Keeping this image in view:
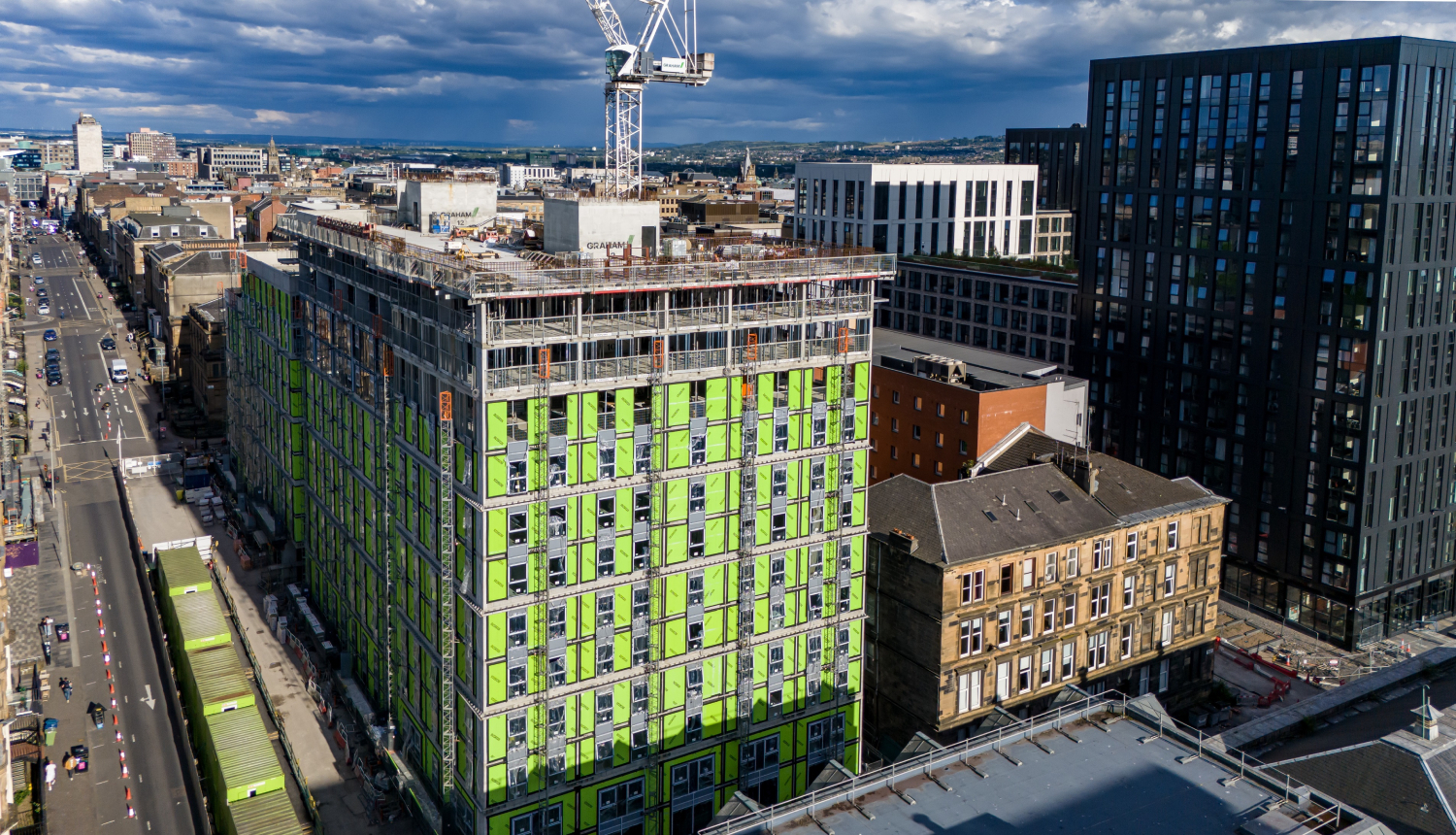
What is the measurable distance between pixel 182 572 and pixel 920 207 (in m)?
115

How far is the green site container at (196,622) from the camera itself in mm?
79188

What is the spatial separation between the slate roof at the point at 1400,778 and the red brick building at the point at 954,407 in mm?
38516

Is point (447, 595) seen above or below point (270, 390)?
below

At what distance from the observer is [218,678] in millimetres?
74500

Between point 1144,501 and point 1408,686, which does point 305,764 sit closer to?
point 1144,501

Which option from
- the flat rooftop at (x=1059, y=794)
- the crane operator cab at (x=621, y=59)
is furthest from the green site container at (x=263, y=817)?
the crane operator cab at (x=621, y=59)

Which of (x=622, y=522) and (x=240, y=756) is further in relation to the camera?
(x=240, y=756)

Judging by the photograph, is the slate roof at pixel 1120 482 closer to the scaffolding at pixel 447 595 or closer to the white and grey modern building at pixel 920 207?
the scaffolding at pixel 447 595

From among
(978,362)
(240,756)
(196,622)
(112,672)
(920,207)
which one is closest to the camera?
(240,756)

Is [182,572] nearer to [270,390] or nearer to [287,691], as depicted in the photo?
[287,691]

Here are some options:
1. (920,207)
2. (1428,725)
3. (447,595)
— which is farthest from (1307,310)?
(920,207)

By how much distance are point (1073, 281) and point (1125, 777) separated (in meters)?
94.3

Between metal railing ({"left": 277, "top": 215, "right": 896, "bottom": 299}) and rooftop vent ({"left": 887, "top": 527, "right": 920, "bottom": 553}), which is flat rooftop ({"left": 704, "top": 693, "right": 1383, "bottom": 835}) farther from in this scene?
metal railing ({"left": 277, "top": 215, "right": 896, "bottom": 299})

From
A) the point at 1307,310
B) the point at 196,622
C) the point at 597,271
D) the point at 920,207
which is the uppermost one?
the point at 920,207
